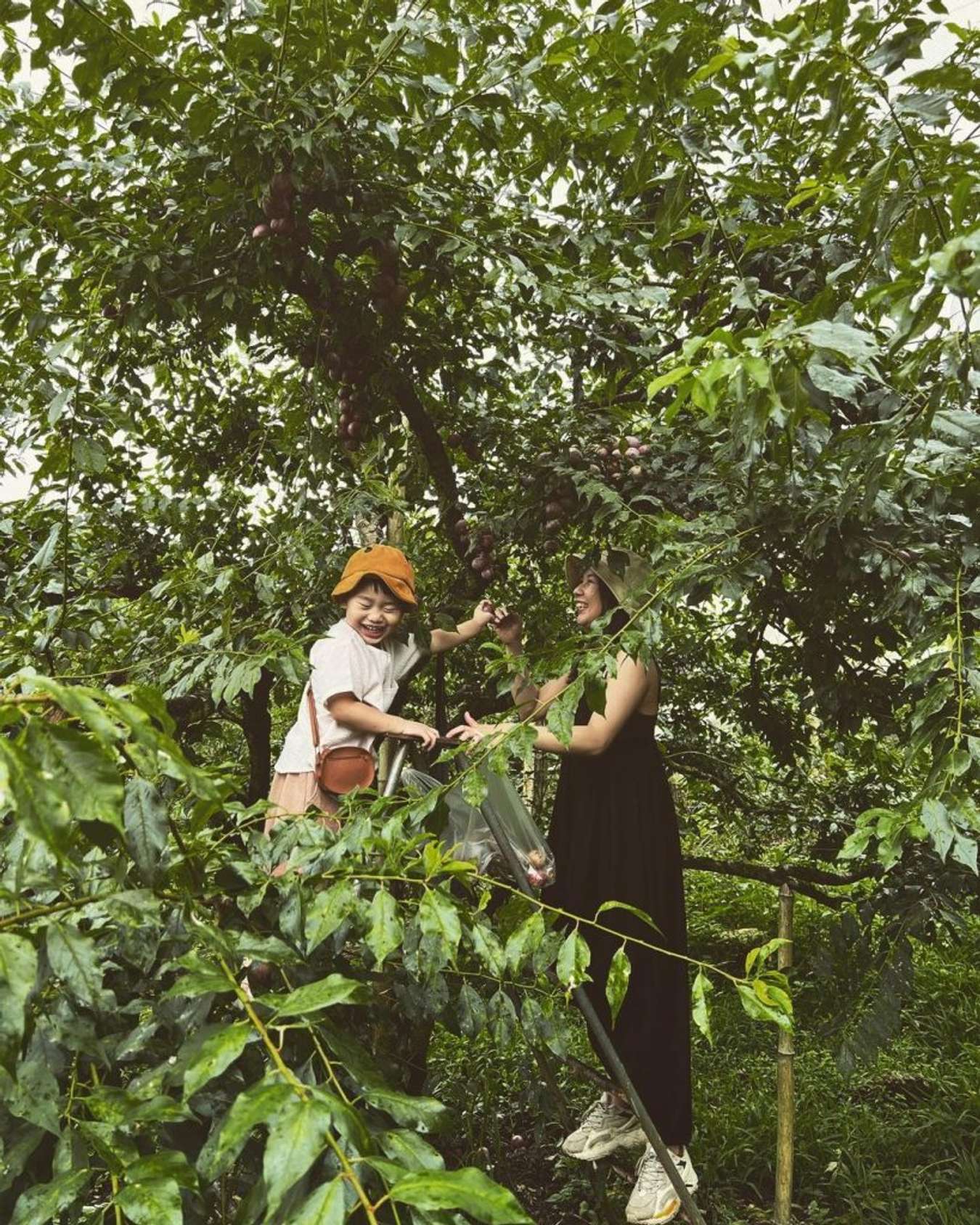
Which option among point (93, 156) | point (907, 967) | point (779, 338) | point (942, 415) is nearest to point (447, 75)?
point (93, 156)

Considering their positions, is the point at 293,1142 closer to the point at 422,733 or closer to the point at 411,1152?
the point at 411,1152

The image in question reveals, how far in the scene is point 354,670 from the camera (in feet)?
7.85

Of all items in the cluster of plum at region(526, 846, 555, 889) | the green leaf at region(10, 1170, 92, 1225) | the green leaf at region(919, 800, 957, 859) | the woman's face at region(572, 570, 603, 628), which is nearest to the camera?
the green leaf at region(10, 1170, 92, 1225)

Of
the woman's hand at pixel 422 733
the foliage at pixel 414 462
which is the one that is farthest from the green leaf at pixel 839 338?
the woman's hand at pixel 422 733

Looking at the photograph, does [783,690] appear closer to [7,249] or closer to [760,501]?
[760,501]

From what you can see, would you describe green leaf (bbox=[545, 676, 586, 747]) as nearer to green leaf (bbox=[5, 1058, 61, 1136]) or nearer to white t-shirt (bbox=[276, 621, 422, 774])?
green leaf (bbox=[5, 1058, 61, 1136])

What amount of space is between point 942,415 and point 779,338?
585 mm

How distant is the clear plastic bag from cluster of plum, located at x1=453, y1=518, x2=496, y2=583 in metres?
0.58

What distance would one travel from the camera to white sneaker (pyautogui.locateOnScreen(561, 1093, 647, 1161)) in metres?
2.32

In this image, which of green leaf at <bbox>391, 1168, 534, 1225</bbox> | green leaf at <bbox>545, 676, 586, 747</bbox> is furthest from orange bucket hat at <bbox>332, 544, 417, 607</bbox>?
green leaf at <bbox>391, 1168, 534, 1225</bbox>

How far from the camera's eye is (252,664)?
63.1 inches

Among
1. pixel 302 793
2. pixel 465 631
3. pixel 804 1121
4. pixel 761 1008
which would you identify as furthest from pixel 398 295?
pixel 804 1121

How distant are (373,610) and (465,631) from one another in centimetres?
30

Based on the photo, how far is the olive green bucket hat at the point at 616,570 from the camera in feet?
7.30
